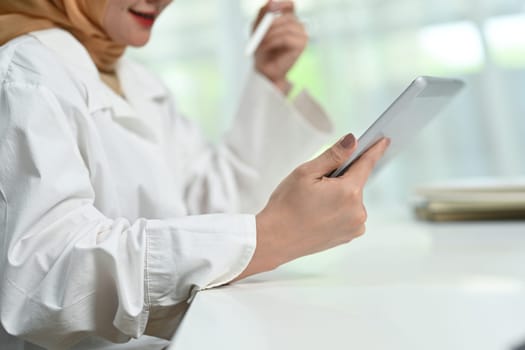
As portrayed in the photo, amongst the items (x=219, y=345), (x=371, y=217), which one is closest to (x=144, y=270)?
(x=219, y=345)

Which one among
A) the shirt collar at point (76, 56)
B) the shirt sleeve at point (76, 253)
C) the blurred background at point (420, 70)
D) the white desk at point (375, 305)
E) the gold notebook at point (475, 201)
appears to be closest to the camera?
the white desk at point (375, 305)

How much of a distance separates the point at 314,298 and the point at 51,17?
541 mm

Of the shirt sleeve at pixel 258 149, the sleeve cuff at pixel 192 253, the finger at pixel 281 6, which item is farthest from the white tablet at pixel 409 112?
the finger at pixel 281 6

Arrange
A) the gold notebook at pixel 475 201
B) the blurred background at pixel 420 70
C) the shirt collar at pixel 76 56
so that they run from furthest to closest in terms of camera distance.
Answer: the blurred background at pixel 420 70 → the gold notebook at pixel 475 201 → the shirt collar at pixel 76 56

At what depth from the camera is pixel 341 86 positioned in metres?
1.62

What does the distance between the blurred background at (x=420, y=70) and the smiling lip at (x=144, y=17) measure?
2.52ft

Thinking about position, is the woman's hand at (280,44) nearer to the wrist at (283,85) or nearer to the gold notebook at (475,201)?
the wrist at (283,85)

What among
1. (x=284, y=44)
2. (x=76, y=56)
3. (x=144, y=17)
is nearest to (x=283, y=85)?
(x=284, y=44)

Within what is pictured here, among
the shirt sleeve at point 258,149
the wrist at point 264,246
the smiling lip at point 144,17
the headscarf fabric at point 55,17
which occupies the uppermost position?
the smiling lip at point 144,17

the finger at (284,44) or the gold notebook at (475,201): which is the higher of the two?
the finger at (284,44)

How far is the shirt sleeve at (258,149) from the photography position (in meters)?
1.08

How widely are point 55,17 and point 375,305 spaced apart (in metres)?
0.59

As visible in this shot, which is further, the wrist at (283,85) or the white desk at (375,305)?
the wrist at (283,85)

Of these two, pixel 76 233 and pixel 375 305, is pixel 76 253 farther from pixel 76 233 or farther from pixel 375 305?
pixel 375 305
